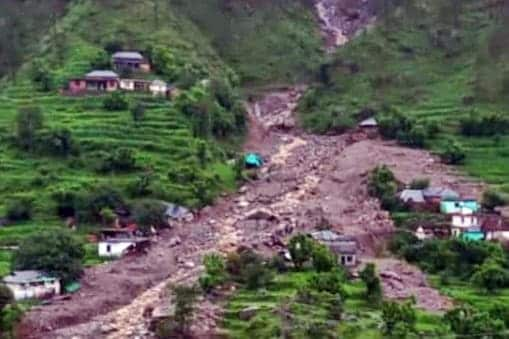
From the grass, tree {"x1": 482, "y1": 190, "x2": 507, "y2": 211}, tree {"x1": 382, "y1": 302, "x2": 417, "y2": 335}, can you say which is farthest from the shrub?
tree {"x1": 382, "y1": 302, "x2": 417, "y2": 335}

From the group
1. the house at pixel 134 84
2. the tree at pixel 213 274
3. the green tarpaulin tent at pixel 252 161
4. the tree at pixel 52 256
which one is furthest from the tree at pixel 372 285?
the house at pixel 134 84

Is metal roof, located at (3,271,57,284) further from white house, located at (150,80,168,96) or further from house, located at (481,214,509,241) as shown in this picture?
white house, located at (150,80,168,96)

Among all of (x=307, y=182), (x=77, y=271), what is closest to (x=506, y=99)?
A: (x=307, y=182)

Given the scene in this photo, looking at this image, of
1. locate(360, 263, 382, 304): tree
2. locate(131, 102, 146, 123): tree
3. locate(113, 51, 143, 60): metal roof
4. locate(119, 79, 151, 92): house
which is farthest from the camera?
locate(113, 51, 143, 60): metal roof

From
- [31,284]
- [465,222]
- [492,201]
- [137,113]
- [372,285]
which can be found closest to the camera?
[372,285]

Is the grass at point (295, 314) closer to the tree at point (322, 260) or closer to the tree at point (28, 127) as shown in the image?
the tree at point (322, 260)

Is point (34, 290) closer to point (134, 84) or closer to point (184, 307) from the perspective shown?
point (184, 307)

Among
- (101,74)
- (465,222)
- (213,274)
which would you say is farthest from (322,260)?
(101,74)
